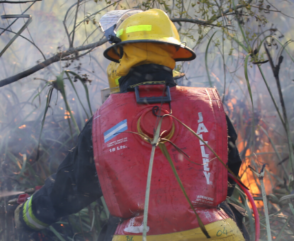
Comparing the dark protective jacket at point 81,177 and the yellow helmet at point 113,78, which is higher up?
the yellow helmet at point 113,78

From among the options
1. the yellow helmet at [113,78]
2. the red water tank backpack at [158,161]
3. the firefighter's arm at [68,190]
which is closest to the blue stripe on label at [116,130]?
the red water tank backpack at [158,161]

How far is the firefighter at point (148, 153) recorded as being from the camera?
4.33ft

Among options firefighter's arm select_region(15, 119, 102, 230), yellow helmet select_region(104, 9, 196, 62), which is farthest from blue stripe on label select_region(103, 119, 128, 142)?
yellow helmet select_region(104, 9, 196, 62)

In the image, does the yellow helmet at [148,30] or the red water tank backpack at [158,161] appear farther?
the yellow helmet at [148,30]

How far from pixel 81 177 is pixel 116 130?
0.37 m

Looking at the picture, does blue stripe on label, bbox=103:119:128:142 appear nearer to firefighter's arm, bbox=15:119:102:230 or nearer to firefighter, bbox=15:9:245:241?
firefighter, bbox=15:9:245:241

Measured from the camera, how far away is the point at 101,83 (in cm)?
392

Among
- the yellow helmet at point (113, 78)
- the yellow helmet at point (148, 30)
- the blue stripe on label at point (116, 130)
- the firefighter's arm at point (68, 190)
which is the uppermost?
the yellow helmet at point (148, 30)

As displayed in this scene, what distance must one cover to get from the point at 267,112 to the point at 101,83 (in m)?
2.62

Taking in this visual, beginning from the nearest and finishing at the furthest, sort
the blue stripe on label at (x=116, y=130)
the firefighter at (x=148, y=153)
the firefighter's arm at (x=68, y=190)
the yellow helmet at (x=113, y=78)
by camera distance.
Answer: the firefighter at (x=148, y=153), the blue stripe on label at (x=116, y=130), the firefighter's arm at (x=68, y=190), the yellow helmet at (x=113, y=78)

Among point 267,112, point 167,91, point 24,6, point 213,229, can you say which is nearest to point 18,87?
point 24,6

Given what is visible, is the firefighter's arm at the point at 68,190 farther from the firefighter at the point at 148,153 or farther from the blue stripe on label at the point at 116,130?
the blue stripe on label at the point at 116,130

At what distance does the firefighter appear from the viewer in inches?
52.0

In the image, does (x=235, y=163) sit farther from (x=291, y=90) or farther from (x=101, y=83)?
(x=291, y=90)
